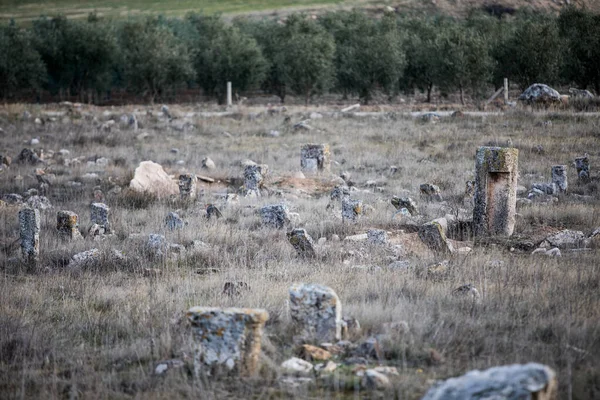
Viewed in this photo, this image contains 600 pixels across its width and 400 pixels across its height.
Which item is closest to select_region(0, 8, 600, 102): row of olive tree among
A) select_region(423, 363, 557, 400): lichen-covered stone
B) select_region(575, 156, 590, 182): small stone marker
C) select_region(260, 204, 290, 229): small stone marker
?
select_region(575, 156, 590, 182): small stone marker

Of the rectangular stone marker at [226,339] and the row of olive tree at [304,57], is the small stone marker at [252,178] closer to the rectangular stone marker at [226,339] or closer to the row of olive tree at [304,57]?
the rectangular stone marker at [226,339]

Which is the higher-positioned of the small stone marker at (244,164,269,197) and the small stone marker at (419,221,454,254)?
the small stone marker at (419,221,454,254)

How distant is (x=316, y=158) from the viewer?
18344 millimetres

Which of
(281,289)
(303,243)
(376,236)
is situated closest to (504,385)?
(281,289)

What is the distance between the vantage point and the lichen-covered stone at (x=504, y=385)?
11.8 feet

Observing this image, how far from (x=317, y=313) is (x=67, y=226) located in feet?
21.0

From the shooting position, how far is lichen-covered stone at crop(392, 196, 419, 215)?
12.6m

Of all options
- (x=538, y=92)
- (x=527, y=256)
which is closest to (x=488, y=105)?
(x=538, y=92)

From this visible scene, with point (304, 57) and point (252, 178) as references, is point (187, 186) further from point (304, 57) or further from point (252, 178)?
point (304, 57)

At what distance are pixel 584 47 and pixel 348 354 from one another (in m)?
39.7

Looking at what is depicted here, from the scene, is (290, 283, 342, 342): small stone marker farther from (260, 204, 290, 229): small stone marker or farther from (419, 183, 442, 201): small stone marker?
(419, 183, 442, 201): small stone marker

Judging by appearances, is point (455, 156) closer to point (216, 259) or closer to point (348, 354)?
point (216, 259)

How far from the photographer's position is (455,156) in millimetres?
19969

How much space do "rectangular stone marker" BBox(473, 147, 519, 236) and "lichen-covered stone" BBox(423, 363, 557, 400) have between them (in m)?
6.85
